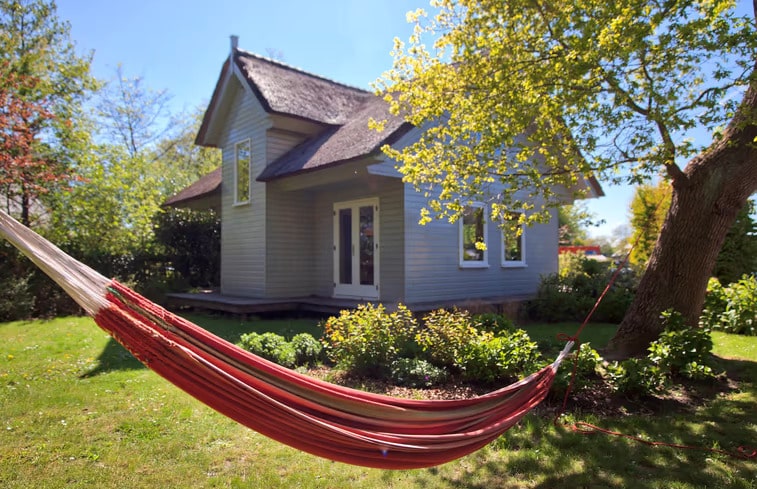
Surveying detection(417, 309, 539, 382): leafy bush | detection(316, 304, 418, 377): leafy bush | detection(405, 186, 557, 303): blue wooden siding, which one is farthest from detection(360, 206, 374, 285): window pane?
detection(417, 309, 539, 382): leafy bush

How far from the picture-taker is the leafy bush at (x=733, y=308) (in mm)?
7969

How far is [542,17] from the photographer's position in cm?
584

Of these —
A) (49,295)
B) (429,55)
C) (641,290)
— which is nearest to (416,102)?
(429,55)

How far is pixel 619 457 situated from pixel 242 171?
10.6m

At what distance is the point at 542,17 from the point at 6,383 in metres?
7.29

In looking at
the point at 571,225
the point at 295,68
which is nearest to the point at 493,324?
the point at 295,68

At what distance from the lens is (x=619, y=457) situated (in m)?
3.48

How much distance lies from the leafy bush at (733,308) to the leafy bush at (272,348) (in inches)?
252

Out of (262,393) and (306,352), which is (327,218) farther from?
(262,393)

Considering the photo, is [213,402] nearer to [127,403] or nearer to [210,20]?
[127,403]

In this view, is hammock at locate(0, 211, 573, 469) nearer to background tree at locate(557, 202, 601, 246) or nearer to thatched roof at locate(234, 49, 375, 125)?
thatched roof at locate(234, 49, 375, 125)

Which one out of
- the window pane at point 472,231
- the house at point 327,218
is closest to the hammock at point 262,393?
the house at point 327,218

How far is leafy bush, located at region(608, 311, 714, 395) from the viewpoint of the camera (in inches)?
179

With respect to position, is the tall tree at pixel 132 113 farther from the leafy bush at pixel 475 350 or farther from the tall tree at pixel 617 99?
the leafy bush at pixel 475 350
